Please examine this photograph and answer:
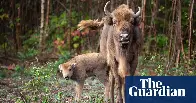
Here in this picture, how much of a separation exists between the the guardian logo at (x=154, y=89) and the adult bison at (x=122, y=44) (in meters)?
2.17

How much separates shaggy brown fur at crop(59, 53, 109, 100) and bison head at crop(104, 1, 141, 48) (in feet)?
8.87

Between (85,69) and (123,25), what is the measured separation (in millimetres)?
3751

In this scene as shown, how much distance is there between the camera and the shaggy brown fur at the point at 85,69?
1227cm

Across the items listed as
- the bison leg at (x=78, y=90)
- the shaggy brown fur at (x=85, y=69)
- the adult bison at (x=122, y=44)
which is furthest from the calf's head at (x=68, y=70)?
the adult bison at (x=122, y=44)

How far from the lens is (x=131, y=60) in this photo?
386 inches

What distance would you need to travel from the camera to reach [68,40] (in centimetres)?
2355

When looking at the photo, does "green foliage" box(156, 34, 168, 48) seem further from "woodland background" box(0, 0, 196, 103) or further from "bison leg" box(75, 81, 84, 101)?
"bison leg" box(75, 81, 84, 101)

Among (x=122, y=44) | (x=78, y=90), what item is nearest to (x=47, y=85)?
(x=78, y=90)

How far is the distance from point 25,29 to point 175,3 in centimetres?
1428

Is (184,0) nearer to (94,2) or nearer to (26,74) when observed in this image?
(94,2)

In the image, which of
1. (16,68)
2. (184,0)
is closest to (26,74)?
(16,68)

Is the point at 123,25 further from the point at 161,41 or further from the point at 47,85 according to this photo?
the point at 161,41

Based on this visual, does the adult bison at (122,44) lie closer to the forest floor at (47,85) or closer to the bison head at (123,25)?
the bison head at (123,25)

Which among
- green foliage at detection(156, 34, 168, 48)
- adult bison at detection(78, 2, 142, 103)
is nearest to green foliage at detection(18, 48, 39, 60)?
green foliage at detection(156, 34, 168, 48)
